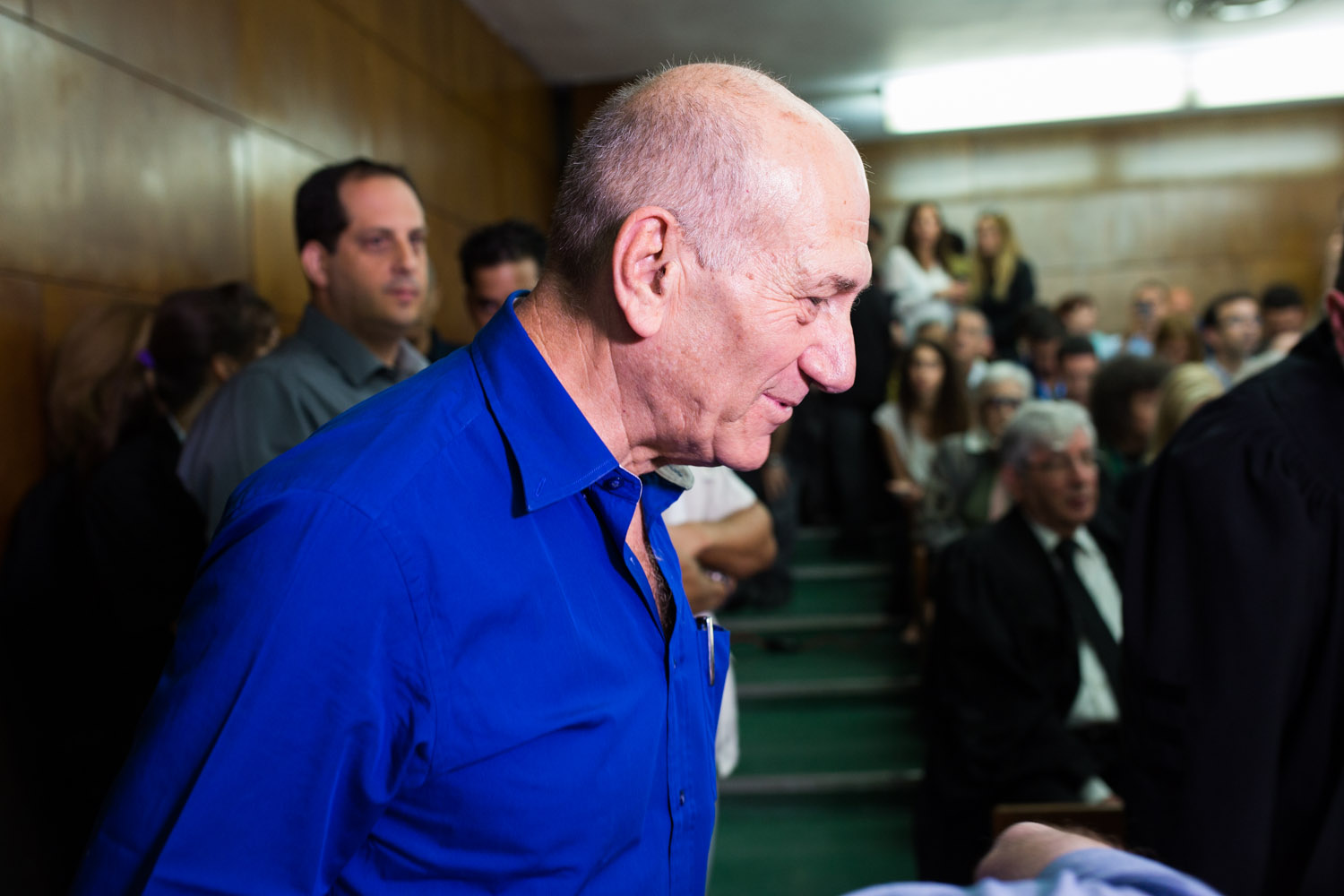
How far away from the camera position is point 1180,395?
3.51 metres

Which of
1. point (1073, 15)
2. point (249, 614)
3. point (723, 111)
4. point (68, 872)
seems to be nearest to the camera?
point (249, 614)

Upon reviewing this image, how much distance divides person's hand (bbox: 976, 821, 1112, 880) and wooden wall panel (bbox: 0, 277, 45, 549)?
2.65m

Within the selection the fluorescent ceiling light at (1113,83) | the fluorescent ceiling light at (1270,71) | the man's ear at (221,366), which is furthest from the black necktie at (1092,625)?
the fluorescent ceiling light at (1270,71)

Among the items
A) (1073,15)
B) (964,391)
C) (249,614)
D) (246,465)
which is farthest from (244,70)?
(1073,15)

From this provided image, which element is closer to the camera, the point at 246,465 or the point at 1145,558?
the point at 1145,558

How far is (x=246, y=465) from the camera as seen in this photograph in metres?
1.86

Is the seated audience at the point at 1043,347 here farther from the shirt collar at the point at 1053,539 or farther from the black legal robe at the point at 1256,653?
the black legal robe at the point at 1256,653

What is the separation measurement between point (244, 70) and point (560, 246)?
358 centimetres

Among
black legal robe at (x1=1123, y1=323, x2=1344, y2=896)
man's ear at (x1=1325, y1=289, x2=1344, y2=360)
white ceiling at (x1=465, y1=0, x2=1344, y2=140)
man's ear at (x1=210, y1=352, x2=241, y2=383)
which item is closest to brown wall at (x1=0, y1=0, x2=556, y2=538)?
man's ear at (x1=210, y1=352, x2=241, y2=383)

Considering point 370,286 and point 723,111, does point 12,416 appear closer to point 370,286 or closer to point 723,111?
Answer: point 370,286

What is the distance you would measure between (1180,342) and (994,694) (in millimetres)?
3626

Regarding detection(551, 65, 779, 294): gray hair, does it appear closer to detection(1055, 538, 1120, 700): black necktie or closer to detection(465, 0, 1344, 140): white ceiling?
detection(1055, 538, 1120, 700): black necktie

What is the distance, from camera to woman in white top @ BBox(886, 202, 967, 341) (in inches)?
272

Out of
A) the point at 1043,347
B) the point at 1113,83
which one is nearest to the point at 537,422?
the point at 1043,347
